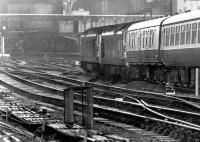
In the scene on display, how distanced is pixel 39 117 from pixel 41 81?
1667cm

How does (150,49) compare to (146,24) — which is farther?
(146,24)

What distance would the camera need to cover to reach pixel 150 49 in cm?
2700

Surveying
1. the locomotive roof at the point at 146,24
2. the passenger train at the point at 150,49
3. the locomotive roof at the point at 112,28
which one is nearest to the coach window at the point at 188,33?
the passenger train at the point at 150,49

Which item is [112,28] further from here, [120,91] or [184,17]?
[120,91]

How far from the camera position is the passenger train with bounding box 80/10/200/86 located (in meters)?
22.3

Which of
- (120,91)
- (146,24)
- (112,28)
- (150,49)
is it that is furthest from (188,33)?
(112,28)

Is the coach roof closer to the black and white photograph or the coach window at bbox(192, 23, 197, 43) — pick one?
the black and white photograph

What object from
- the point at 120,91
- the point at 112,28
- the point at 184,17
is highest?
the point at 184,17

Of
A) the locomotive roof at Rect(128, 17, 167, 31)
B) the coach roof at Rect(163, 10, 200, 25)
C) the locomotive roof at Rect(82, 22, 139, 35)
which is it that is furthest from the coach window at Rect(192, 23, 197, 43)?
the locomotive roof at Rect(82, 22, 139, 35)

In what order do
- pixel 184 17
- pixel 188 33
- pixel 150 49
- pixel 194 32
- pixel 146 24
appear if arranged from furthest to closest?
pixel 146 24
pixel 150 49
pixel 184 17
pixel 188 33
pixel 194 32

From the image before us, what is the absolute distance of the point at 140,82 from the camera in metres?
27.4

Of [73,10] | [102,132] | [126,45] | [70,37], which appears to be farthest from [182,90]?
[73,10]

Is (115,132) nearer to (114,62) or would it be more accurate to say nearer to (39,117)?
(39,117)

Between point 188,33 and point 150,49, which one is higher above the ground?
point 188,33
